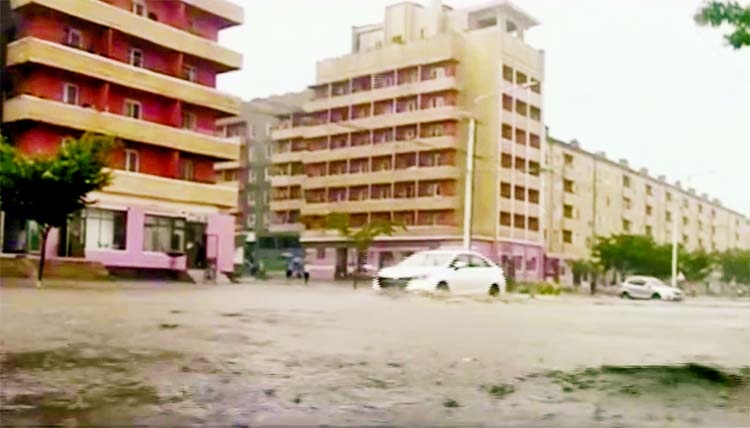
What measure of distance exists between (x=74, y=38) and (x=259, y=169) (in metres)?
1.64

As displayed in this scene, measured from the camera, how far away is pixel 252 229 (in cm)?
503

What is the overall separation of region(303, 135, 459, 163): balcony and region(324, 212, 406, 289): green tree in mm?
335

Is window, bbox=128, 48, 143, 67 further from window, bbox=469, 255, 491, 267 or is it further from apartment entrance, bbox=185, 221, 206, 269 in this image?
window, bbox=469, 255, 491, 267

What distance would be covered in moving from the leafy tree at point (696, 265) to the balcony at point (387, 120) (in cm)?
180

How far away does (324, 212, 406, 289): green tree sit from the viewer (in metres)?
4.76

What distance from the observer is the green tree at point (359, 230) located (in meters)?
4.76

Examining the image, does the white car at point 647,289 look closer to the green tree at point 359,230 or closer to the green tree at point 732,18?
the green tree at point 359,230

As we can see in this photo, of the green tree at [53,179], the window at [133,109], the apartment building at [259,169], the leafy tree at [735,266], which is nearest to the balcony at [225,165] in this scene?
the apartment building at [259,169]

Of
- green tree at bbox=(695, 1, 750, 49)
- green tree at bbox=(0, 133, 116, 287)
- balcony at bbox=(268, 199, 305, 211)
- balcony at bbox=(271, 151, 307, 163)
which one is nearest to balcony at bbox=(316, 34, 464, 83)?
balcony at bbox=(271, 151, 307, 163)

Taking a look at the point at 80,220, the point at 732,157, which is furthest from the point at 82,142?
the point at 732,157

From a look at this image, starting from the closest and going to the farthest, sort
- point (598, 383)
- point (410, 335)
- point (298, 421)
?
point (298, 421), point (598, 383), point (410, 335)

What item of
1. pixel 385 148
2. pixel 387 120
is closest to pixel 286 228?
pixel 385 148

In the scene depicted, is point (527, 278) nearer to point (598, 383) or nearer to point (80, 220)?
point (598, 383)

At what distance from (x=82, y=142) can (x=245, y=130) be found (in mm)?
3976
